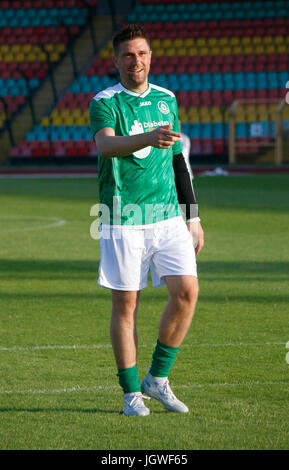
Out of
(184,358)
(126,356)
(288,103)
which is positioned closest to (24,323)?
(184,358)

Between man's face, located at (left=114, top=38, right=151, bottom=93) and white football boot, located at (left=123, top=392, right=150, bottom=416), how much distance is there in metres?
1.60

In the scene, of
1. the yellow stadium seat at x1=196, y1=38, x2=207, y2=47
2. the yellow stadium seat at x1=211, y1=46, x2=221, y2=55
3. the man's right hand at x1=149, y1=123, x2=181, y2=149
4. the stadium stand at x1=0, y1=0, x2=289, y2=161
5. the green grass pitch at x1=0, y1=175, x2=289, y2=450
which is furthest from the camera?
the yellow stadium seat at x1=196, y1=38, x2=207, y2=47

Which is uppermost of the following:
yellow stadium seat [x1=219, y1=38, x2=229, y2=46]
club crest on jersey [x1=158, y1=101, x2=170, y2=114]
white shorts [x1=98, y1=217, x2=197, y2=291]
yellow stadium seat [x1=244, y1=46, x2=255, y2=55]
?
yellow stadium seat [x1=219, y1=38, x2=229, y2=46]

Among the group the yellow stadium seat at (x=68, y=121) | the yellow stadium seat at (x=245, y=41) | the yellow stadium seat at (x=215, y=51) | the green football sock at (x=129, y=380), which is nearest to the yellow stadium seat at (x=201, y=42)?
the yellow stadium seat at (x=215, y=51)

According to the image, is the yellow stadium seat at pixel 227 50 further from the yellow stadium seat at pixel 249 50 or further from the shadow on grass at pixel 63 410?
the shadow on grass at pixel 63 410

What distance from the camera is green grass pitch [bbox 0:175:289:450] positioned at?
4.29 meters

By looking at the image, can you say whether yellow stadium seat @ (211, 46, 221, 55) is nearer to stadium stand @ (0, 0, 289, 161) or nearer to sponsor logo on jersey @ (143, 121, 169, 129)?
stadium stand @ (0, 0, 289, 161)

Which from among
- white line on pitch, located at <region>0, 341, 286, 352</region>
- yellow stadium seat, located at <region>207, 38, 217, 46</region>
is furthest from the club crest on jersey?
yellow stadium seat, located at <region>207, 38, 217, 46</region>

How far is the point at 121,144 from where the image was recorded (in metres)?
4.22

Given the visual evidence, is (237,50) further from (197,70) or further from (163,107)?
(163,107)

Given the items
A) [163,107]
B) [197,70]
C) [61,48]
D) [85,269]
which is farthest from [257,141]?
[163,107]

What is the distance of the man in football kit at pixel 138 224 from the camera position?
4457 mm

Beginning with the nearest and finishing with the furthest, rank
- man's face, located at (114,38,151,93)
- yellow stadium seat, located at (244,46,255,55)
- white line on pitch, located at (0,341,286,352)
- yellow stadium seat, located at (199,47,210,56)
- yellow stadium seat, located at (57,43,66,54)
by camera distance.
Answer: man's face, located at (114,38,151,93) → white line on pitch, located at (0,341,286,352) → yellow stadium seat, located at (244,46,255,55) → yellow stadium seat, located at (199,47,210,56) → yellow stadium seat, located at (57,43,66,54)

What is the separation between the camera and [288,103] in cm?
2872
